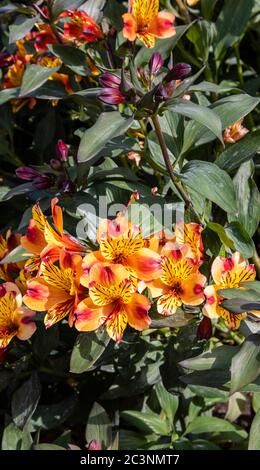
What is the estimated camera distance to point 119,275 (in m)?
1.05

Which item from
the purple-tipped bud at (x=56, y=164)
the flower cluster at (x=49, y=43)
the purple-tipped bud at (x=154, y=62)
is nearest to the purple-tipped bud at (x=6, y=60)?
→ the flower cluster at (x=49, y=43)

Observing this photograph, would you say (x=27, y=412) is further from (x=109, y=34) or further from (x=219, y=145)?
(x=109, y=34)

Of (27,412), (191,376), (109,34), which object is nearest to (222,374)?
(191,376)

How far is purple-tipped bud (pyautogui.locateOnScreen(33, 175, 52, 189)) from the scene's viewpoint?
1315 millimetres

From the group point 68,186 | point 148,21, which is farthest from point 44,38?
point 68,186

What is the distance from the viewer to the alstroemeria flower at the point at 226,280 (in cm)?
113

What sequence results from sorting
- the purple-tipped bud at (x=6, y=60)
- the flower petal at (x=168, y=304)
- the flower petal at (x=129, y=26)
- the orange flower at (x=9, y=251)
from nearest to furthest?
the flower petal at (x=168, y=304)
the flower petal at (x=129, y=26)
the orange flower at (x=9, y=251)
the purple-tipped bud at (x=6, y=60)

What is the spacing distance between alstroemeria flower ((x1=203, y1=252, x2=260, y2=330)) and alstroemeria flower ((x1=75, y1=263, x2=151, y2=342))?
0.39 feet

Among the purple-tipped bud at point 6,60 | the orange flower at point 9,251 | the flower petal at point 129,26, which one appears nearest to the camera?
the flower petal at point 129,26

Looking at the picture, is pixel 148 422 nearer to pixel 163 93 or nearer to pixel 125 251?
pixel 125 251

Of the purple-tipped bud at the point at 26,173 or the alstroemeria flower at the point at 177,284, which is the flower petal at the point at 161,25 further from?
the alstroemeria flower at the point at 177,284

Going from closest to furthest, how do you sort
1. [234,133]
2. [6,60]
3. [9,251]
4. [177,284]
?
[177,284] → [9,251] → [234,133] → [6,60]

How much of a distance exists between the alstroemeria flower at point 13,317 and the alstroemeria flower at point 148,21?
535mm

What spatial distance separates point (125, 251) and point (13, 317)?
0.29 m
